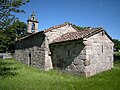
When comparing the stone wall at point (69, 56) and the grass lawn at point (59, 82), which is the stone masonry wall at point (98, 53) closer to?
the stone wall at point (69, 56)

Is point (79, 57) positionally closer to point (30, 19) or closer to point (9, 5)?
point (9, 5)

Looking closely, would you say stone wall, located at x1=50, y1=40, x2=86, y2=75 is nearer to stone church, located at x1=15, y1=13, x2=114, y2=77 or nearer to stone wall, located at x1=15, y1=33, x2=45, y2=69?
stone church, located at x1=15, y1=13, x2=114, y2=77

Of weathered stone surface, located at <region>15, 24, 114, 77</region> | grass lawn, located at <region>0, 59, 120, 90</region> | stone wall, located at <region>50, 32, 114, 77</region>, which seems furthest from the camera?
weathered stone surface, located at <region>15, 24, 114, 77</region>

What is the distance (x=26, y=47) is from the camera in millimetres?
20344

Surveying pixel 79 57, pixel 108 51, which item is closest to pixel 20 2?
pixel 79 57

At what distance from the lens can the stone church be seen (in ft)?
36.7

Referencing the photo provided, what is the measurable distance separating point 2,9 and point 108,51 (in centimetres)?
984

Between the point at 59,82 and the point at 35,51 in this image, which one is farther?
the point at 35,51

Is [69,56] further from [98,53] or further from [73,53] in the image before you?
[98,53]

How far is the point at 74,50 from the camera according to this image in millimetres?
11984

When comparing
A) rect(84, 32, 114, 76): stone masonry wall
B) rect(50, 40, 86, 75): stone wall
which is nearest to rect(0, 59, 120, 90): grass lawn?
rect(84, 32, 114, 76): stone masonry wall

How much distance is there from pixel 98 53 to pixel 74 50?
2.08 m

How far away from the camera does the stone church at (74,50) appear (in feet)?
36.7

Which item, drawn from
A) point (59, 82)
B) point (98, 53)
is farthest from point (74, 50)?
point (59, 82)
